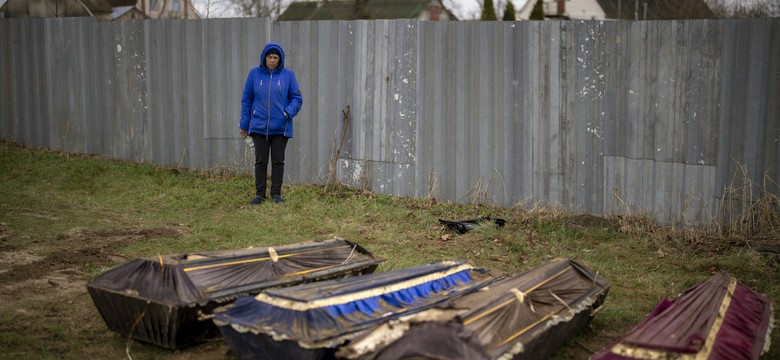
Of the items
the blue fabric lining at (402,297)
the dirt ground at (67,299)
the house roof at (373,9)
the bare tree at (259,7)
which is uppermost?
the bare tree at (259,7)

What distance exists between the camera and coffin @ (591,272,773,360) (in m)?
4.57

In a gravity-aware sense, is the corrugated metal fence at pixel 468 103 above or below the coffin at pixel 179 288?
above

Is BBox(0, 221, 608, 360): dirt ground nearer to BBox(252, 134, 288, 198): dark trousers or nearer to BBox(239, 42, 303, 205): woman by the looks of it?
BBox(252, 134, 288, 198): dark trousers

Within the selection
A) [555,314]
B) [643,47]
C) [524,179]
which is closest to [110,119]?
[524,179]

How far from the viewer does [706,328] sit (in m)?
4.86

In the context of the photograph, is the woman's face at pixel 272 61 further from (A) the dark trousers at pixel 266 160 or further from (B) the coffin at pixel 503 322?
(B) the coffin at pixel 503 322

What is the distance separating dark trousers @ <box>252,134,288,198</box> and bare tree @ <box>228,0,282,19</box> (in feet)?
22.0

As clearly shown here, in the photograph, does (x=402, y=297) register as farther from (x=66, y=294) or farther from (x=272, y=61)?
(x=272, y=61)

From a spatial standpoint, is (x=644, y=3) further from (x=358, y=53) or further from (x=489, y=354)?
(x=489, y=354)

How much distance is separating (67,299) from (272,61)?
4.45 metres

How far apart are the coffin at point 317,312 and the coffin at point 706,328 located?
4.00 ft

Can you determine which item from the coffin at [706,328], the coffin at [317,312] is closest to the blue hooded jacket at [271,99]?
the coffin at [317,312]

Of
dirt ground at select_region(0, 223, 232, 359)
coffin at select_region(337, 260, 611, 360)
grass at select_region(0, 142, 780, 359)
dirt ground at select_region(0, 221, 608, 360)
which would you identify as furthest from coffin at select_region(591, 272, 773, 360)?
dirt ground at select_region(0, 223, 232, 359)

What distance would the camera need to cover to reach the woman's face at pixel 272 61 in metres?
10.3
